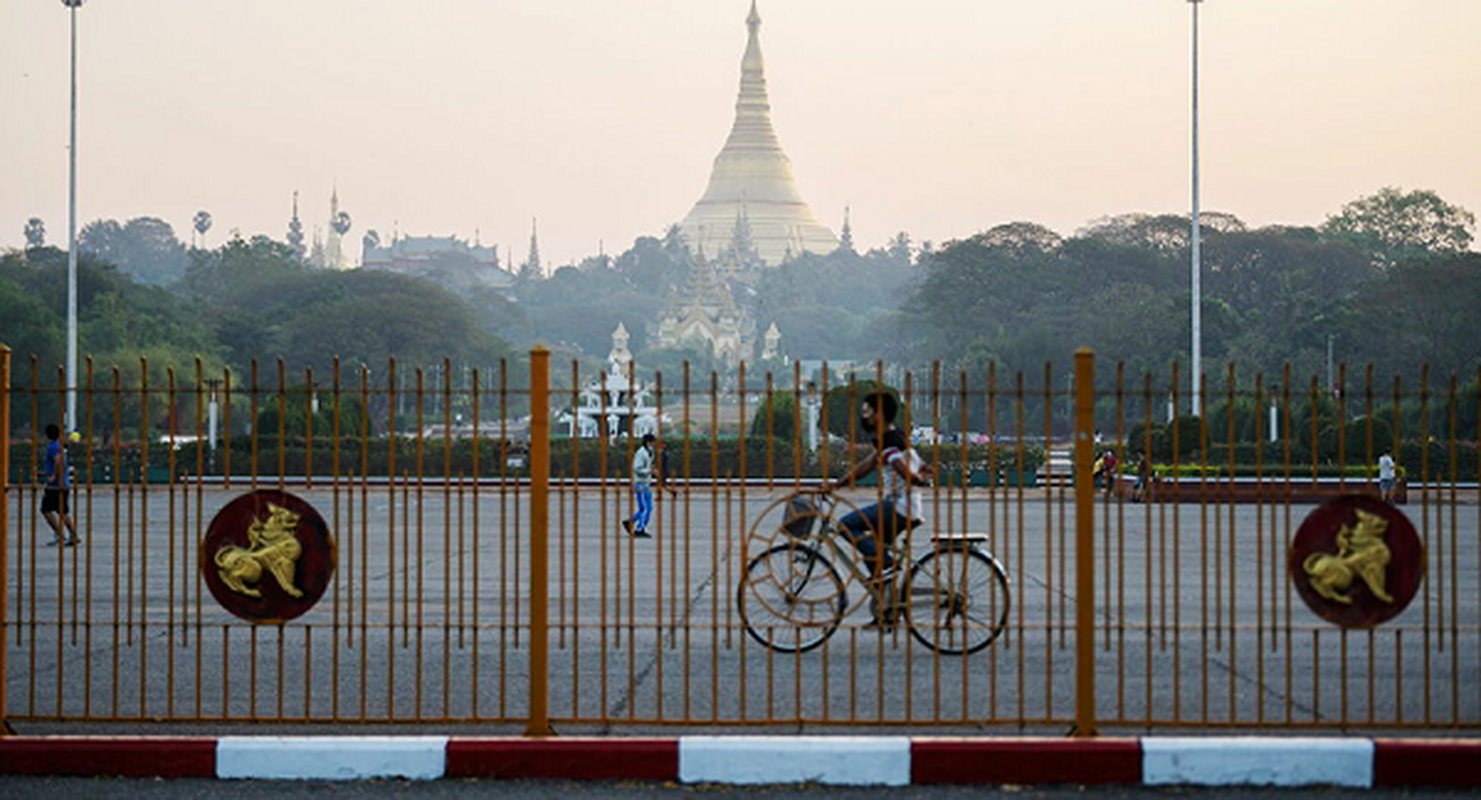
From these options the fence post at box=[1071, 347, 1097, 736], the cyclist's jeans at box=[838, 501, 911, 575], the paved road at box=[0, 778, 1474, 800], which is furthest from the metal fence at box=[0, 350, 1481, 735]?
the paved road at box=[0, 778, 1474, 800]

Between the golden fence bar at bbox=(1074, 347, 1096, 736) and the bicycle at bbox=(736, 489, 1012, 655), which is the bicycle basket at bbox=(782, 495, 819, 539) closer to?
the bicycle at bbox=(736, 489, 1012, 655)

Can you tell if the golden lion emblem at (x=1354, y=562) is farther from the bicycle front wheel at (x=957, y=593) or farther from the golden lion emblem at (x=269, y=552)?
the golden lion emblem at (x=269, y=552)

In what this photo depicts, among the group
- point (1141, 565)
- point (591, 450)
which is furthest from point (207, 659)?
point (591, 450)

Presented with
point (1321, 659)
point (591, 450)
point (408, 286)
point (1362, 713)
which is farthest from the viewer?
point (408, 286)

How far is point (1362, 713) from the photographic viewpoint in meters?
7.86

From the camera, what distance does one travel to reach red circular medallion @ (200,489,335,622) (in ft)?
23.9

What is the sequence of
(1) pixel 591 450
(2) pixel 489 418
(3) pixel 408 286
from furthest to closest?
(2) pixel 489 418
(3) pixel 408 286
(1) pixel 591 450

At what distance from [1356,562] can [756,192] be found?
146678 mm

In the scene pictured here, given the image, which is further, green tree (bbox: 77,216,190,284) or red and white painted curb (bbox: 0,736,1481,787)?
green tree (bbox: 77,216,190,284)

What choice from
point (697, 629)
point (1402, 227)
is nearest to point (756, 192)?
point (1402, 227)

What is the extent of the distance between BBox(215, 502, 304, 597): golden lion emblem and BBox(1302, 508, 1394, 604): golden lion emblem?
3.65m

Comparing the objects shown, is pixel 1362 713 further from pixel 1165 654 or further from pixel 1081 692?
pixel 1165 654

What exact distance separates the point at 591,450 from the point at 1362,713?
32.2 m

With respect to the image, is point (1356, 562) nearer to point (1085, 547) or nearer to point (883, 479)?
point (1085, 547)
